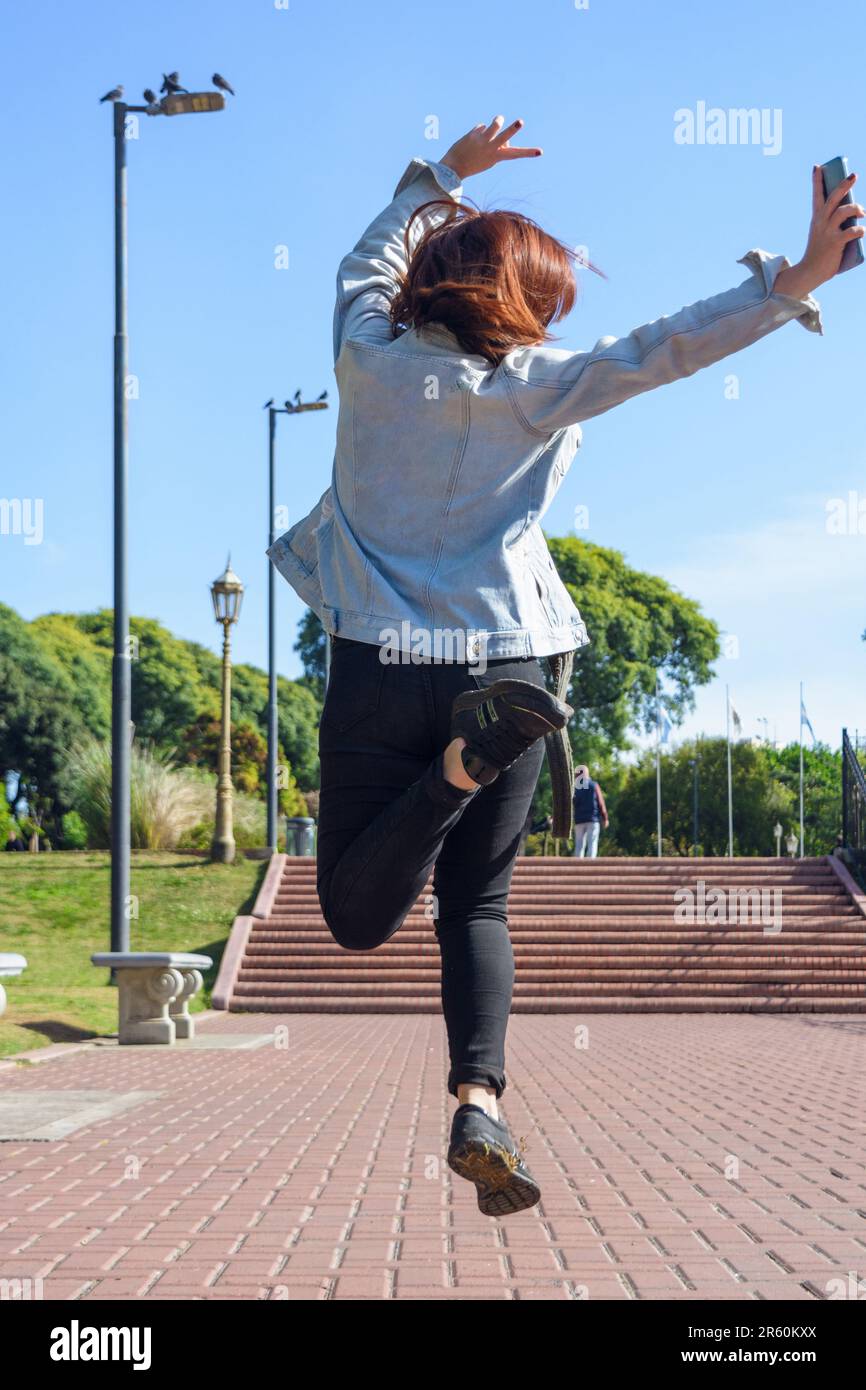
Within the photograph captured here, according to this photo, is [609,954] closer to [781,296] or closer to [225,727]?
[225,727]

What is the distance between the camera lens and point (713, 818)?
190 feet

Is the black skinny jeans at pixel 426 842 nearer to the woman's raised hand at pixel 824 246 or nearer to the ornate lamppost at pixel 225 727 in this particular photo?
the woman's raised hand at pixel 824 246

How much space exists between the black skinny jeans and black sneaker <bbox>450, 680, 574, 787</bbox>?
15 centimetres

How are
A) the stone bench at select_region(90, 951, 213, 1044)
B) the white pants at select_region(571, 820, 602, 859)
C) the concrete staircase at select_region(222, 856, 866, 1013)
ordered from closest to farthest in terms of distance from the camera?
the stone bench at select_region(90, 951, 213, 1044)
the concrete staircase at select_region(222, 856, 866, 1013)
the white pants at select_region(571, 820, 602, 859)

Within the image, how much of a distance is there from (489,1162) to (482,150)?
2.01m

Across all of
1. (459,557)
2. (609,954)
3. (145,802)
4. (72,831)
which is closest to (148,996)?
(609,954)

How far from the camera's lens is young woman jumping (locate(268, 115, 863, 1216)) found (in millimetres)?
2613

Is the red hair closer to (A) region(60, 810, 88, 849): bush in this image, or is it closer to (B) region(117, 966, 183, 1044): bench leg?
(B) region(117, 966, 183, 1044): bench leg

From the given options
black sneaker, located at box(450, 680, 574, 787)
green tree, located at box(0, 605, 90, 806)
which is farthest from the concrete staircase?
green tree, located at box(0, 605, 90, 806)

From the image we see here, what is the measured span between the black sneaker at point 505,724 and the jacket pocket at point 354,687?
0.88 ft

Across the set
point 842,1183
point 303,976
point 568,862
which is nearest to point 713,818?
point 568,862

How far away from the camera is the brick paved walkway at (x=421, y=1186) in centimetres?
346

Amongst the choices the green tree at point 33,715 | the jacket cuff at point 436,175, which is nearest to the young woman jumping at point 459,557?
the jacket cuff at point 436,175
